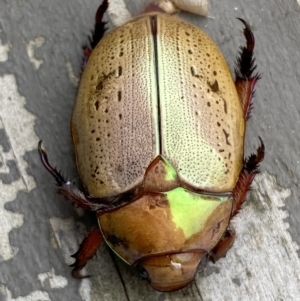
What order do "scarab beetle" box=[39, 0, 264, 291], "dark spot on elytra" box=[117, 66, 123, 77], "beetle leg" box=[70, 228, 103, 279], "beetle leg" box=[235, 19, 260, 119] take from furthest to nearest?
"beetle leg" box=[235, 19, 260, 119] → "beetle leg" box=[70, 228, 103, 279] → "dark spot on elytra" box=[117, 66, 123, 77] → "scarab beetle" box=[39, 0, 264, 291]

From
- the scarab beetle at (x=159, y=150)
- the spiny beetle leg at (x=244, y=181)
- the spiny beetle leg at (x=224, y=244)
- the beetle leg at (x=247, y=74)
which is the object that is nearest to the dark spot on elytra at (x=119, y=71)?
the scarab beetle at (x=159, y=150)

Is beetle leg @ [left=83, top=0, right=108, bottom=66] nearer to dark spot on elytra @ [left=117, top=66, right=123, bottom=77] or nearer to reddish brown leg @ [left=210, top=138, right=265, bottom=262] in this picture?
dark spot on elytra @ [left=117, top=66, right=123, bottom=77]

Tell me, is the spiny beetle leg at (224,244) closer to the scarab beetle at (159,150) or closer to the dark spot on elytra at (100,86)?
the scarab beetle at (159,150)

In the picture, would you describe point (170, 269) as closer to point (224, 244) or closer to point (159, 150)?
point (224, 244)

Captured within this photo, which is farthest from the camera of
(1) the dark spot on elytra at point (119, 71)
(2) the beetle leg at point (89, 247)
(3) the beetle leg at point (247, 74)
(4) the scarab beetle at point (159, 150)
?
(3) the beetle leg at point (247, 74)

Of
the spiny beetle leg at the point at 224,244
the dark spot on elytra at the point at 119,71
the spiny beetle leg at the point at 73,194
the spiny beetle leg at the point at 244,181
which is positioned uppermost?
the dark spot on elytra at the point at 119,71

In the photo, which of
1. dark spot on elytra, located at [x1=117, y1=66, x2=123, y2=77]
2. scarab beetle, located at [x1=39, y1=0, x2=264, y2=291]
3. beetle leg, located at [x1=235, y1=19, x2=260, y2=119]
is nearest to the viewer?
scarab beetle, located at [x1=39, y1=0, x2=264, y2=291]

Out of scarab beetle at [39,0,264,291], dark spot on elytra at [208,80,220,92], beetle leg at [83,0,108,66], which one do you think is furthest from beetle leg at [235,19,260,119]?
beetle leg at [83,0,108,66]
